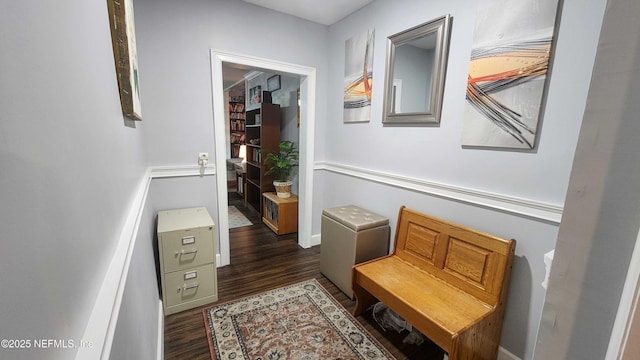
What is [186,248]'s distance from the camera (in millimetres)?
2012

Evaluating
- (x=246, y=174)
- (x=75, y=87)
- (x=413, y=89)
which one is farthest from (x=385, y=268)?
(x=246, y=174)

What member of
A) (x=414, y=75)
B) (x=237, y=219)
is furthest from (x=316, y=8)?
(x=237, y=219)

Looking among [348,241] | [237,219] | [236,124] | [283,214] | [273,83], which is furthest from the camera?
[236,124]

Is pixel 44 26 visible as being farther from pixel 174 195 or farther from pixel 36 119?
pixel 174 195

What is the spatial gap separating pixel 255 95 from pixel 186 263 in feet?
11.4

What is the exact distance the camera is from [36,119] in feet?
0.97

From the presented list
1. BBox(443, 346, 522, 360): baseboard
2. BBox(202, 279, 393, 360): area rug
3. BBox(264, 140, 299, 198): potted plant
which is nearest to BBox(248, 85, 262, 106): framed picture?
BBox(264, 140, 299, 198): potted plant

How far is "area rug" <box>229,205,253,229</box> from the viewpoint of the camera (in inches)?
152

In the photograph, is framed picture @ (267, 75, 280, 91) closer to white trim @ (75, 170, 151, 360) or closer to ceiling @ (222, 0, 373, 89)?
ceiling @ (222, 0, 373, 89)

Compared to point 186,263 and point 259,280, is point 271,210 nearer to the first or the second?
point 259,280

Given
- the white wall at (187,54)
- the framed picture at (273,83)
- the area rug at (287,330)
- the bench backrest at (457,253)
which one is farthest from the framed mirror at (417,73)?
the framed picture at (273,83)

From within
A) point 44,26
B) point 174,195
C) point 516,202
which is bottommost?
point 174,195

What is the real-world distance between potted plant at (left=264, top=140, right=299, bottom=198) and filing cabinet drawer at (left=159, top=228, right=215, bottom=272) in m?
1.62

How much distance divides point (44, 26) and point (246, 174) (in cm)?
455
